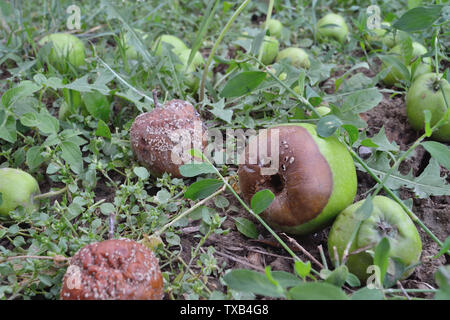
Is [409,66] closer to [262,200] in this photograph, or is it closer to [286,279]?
[262,200]

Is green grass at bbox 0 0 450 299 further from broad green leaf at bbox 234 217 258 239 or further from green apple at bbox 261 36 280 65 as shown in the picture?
green apple at bbox 261 36 280 65

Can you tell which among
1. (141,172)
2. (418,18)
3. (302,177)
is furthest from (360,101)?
(141,172)

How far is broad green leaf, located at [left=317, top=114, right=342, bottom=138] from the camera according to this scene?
166cm

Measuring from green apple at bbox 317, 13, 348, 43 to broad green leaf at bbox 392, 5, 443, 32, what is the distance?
1248 millimetres

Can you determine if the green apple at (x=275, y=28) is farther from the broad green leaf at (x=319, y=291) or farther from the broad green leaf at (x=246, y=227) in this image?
the broad green leaf at (x=319, y=291)

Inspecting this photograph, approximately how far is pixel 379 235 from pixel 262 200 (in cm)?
43

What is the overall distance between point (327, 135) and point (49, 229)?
46.1 inches

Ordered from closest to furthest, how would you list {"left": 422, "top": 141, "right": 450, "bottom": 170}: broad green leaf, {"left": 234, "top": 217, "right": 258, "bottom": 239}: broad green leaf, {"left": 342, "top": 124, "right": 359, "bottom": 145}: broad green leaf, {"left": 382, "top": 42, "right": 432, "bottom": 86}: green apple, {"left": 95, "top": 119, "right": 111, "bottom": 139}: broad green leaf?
{"left": 422, "top": 141, "right": 450, "bottom": 170}: broad green leaf
{"left": 342, "top": 124, "right": 359, "bottom": 145}: broad green leaf
{"left": 234, "top": 217, "right": 258, "bottom": 239}: broad green leaf
{"left": 95, "top": 119, "right": 111, "bottom": 139}: broad green leaf
{"left": 382, "top": 42, "right": 432, "bottom": 86}: green apple

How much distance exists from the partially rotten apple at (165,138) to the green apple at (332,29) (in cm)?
163

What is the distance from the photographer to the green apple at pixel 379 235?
1.54m

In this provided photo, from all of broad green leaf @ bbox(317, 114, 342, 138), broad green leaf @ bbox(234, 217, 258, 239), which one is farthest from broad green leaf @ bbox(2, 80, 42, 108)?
broad green leaf @ bbox(317, 114, 342, 138)

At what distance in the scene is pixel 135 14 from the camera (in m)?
3.43

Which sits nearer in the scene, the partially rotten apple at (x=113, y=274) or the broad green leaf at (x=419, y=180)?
the partially rotten apple at (x=113, y=274)

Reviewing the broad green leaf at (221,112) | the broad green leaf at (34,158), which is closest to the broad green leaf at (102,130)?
the broad green leaf at (34,158)
